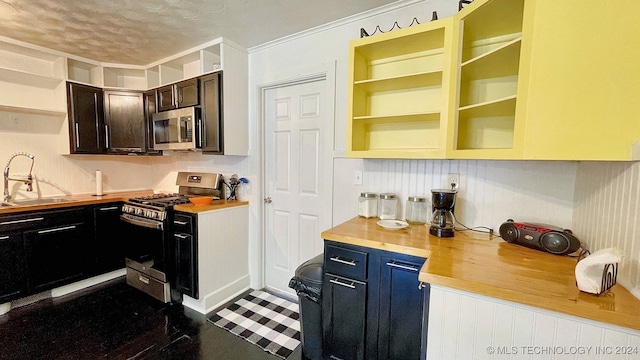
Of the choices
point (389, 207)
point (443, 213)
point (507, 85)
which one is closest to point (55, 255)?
point (389, 207)

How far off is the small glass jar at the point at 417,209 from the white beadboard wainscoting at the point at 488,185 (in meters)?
0.06

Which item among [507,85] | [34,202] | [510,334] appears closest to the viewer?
[510,334]

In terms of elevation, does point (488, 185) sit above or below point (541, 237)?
above

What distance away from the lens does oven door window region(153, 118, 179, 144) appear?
271cm

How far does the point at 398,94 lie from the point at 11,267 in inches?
142

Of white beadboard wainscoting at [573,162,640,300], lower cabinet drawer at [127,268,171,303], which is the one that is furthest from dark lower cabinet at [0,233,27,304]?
white beadboard wainscoting at [573,162,640,300]

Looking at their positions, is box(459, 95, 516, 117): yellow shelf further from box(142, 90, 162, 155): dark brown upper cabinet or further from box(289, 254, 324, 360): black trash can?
box(142, 90, 162, 155): dark brown upper cabinet

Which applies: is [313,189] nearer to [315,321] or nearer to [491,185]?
[315,321]

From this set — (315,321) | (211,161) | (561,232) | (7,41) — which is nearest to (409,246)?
(561,232)

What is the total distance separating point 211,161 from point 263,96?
1.01 m

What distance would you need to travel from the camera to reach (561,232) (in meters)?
1.26

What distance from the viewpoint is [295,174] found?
2.52 metres

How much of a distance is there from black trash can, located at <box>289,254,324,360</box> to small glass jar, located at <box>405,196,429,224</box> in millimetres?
738

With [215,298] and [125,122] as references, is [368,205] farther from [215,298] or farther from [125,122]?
[125,122]
